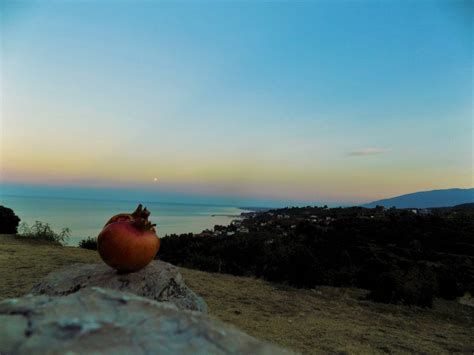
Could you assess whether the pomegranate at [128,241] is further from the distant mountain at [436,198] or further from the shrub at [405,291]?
the distant mountain at [436,198]

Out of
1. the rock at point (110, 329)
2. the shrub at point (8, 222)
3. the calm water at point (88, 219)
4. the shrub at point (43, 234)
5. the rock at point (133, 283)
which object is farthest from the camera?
the calm water at point (88, 219)

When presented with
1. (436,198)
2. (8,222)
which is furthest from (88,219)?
(436,198)

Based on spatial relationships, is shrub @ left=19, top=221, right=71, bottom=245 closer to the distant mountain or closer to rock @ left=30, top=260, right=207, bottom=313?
rock @ left=30, top=260, right=207, bottom=313

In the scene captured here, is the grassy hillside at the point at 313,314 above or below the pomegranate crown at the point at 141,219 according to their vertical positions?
below

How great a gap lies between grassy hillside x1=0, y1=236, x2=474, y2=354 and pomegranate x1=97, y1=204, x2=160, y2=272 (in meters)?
2.01

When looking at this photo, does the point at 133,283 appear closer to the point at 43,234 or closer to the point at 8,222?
the point at 43,234

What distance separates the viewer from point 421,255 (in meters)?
16.3

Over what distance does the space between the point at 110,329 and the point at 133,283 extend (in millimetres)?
2933

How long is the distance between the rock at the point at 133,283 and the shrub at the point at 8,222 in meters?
15.6

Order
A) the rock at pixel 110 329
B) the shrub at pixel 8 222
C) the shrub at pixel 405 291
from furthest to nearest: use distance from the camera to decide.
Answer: the shrub at pixel 8 222
the shrub at pixel 405 291
the rock at pixel 110 329

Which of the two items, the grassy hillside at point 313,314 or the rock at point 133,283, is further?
the grassy hillside at point 313,314

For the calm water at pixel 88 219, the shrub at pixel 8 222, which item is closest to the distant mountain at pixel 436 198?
the calm water at pixel 88 219

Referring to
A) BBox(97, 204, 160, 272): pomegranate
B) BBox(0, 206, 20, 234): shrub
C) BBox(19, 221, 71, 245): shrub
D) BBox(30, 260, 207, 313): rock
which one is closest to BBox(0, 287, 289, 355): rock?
BBox(97, 204, 160, 272): pomegranate

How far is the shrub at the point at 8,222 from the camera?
17514 mm
